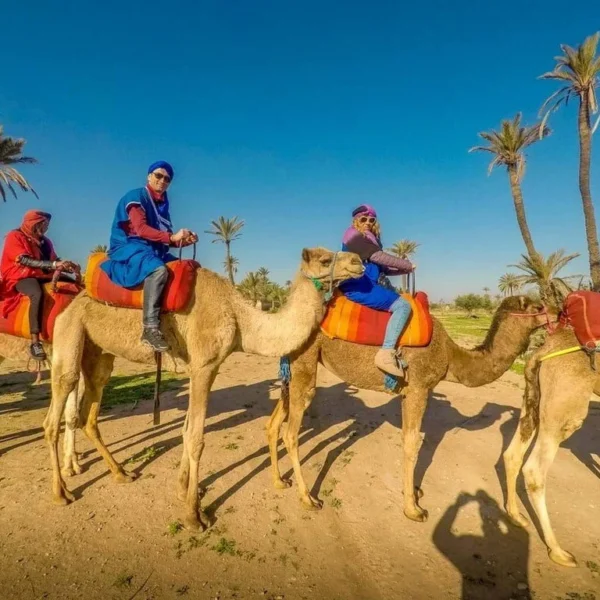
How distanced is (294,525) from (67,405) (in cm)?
343

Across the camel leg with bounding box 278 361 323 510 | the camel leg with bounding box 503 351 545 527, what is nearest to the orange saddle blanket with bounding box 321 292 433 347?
the camel leg with bounding box 278 361 323 510

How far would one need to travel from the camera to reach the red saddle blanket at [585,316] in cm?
376

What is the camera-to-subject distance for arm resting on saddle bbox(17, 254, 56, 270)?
457 centimetres

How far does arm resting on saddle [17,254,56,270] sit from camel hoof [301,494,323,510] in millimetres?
4209

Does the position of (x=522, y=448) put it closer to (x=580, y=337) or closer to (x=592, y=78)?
(x=580, y=337)

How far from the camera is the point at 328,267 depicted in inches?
155

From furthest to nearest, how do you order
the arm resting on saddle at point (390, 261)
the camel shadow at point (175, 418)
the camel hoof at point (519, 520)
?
the camel shadow at point (175, 418), the arm resting on saddle at point (390, 261), the camel hoof at point (519, 520)

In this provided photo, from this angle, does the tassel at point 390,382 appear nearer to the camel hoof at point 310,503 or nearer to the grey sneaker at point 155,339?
the camel hoof at point 310,503

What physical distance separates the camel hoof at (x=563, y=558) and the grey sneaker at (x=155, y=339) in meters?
4.31

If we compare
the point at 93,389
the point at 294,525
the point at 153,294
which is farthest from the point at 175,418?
the point at 153,294

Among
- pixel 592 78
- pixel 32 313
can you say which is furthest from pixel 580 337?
pixel 592 78

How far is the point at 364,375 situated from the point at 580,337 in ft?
7.74

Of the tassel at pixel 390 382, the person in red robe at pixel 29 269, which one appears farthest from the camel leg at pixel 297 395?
the person in red robe at pixel 29 269

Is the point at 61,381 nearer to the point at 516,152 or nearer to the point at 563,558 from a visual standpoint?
the point at 563,558
